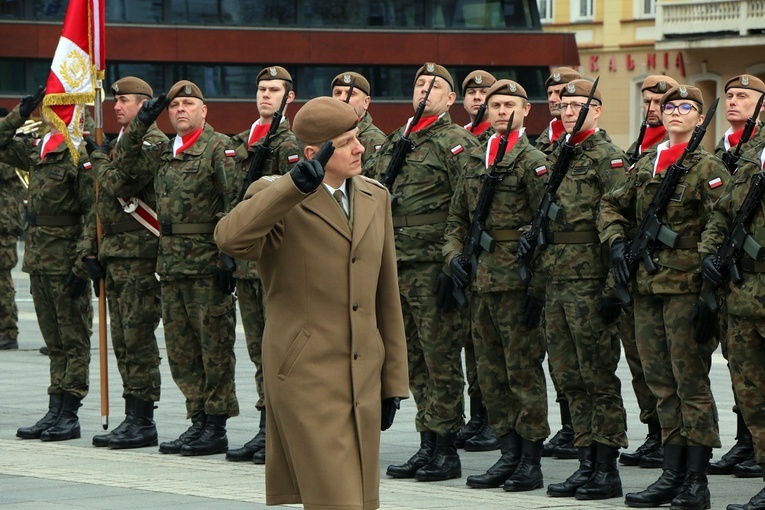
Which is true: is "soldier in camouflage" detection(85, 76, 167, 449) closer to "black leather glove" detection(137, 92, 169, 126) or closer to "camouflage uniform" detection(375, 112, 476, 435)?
"black leather glove" detection(137, 92, 169, 126)

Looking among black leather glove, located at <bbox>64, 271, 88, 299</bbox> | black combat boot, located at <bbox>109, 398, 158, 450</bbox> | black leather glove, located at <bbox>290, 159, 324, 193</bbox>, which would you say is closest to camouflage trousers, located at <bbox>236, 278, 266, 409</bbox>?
black combat boot, located at <bbox>109, 398, 158, 450</bbox>

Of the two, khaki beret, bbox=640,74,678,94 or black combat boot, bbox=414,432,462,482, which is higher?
khaki beret, bbox=640,74,678,94

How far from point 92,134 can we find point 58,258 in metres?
1.04

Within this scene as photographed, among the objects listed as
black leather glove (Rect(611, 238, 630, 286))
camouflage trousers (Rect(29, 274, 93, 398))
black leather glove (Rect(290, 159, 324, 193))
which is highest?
black leather glove (Rect(290, 159, 324, 193))

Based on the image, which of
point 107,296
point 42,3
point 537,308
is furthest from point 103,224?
point 42,3

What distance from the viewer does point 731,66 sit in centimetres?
4422

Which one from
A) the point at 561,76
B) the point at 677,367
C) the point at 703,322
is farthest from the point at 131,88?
the point at 703,322

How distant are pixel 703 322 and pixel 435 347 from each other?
75.2 inches

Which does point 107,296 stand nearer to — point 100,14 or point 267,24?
point 100,14

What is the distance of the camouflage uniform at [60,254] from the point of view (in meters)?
11.7

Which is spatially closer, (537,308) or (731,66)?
(537,308)

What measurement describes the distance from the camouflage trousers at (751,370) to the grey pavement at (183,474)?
560 mm

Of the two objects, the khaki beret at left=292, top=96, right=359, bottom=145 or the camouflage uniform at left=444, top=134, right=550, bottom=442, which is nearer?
the khaki beret at left=292, top=96, right=359, bottom=145

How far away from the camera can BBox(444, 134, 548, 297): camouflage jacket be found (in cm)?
968
